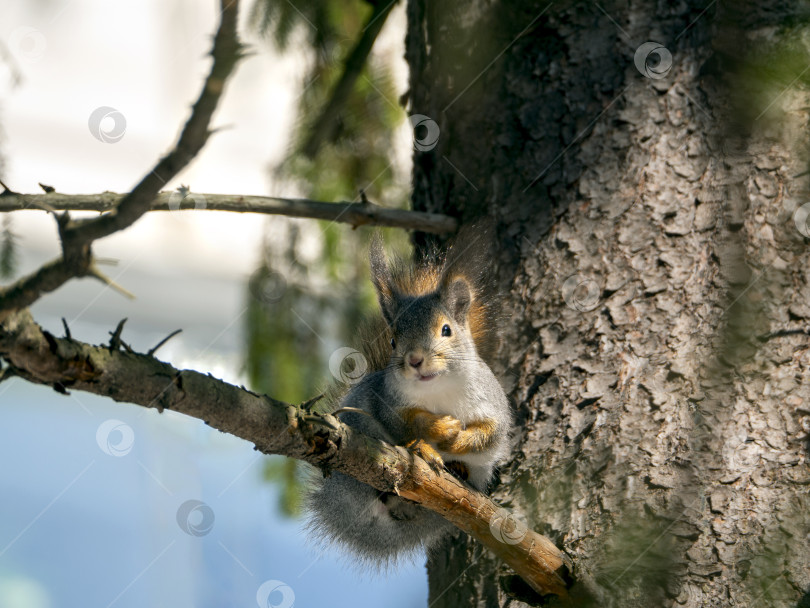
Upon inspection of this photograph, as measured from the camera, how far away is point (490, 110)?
5.74ft

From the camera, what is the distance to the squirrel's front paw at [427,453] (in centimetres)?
136

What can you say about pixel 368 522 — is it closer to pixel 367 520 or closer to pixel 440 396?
pixel 367 520

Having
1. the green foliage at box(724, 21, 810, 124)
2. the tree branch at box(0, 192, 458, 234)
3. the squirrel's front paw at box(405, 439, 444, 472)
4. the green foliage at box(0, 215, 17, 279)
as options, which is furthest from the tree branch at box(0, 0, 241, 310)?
the green foliage at box(724, 21, 810, 124)

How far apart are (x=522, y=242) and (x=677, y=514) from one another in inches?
24.3

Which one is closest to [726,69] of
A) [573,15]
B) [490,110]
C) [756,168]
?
[756,168]

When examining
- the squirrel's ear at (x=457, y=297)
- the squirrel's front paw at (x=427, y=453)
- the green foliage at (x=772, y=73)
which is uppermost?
the green foliage at (x=772, y=73)

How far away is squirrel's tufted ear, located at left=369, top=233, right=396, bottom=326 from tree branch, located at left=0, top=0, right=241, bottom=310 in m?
0.65

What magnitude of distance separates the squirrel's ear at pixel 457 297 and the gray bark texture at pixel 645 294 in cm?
8

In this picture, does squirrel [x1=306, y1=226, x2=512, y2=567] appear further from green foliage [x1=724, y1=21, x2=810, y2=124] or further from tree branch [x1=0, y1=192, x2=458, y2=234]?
green foliage [x1=724, y1=21, x2=810, y2=124]

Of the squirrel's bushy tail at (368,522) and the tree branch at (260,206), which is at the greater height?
the tree branch at (260,206)

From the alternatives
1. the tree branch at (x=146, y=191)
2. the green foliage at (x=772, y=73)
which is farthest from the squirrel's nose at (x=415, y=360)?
the green foliage at (x=772, y=73)

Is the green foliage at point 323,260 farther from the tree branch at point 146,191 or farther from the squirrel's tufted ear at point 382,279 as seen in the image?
the tree branch at point 146,191

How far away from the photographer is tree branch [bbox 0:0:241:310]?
2.70ft

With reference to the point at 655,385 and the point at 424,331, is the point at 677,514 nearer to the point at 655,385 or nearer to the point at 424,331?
the point at 655,385
